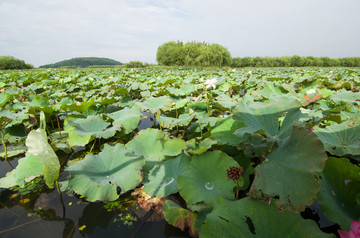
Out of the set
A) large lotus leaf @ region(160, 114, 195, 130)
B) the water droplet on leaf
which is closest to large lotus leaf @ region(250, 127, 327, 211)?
the water droplet on leaf

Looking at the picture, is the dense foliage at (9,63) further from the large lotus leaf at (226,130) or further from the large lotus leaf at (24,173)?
the large lotus leaf at (226,130)

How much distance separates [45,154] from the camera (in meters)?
0.93

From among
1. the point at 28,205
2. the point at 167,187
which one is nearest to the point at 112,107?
the point at 28,205

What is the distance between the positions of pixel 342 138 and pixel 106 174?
134 centimetres

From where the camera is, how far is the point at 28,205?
1111 mm

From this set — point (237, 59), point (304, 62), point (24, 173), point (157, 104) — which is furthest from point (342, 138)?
point (304, 62)

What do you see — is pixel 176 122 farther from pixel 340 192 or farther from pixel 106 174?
pixel 340 192

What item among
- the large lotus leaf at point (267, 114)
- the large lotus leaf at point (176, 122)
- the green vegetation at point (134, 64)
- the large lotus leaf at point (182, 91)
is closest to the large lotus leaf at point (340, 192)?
the large lotus leaf at point (267, 114)

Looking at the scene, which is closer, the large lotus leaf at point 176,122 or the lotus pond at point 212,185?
the lotus pond at point 212,185

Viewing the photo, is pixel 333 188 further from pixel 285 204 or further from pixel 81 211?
pixel 81 211

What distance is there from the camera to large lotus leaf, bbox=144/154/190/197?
1.03 meters

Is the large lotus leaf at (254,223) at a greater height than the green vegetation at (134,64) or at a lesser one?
lesser

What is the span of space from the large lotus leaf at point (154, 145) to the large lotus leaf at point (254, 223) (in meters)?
0.61

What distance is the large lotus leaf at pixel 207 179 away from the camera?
0.90 m
